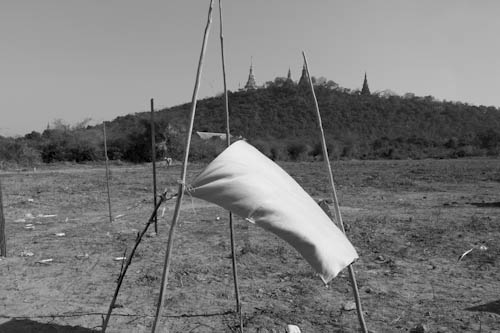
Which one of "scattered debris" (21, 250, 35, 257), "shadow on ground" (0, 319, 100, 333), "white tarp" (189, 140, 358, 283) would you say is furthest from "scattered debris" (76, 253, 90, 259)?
"white tarp" (189, 140, 358, 283)

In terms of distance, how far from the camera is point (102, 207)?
9203 mm

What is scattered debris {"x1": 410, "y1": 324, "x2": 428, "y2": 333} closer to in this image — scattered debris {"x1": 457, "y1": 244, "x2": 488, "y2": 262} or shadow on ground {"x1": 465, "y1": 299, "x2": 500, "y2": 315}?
shadow on ground {"x1": 465, "y1": 299, "x2": 500, "y2": 315}

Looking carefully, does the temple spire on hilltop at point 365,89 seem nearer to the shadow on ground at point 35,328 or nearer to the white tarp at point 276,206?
the shadow on ground at point 35,328

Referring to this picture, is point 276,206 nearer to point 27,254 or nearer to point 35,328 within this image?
point 35,328

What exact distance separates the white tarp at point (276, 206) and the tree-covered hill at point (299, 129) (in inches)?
896

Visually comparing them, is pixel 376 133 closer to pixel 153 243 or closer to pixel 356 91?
pixel 356 91

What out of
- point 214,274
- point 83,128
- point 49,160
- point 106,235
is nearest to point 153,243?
point 106,235

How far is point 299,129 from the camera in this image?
47344 millimetres

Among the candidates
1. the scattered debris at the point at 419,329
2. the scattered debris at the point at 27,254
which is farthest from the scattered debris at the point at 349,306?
the scattered debris at the point at 27,254

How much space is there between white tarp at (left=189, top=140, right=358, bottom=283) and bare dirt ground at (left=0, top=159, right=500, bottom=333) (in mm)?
280

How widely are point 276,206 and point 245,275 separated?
2.67m

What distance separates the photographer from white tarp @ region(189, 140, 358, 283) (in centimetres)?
204

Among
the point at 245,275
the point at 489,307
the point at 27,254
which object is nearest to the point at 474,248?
the point at 489,307

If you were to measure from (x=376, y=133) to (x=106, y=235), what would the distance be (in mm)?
45468
